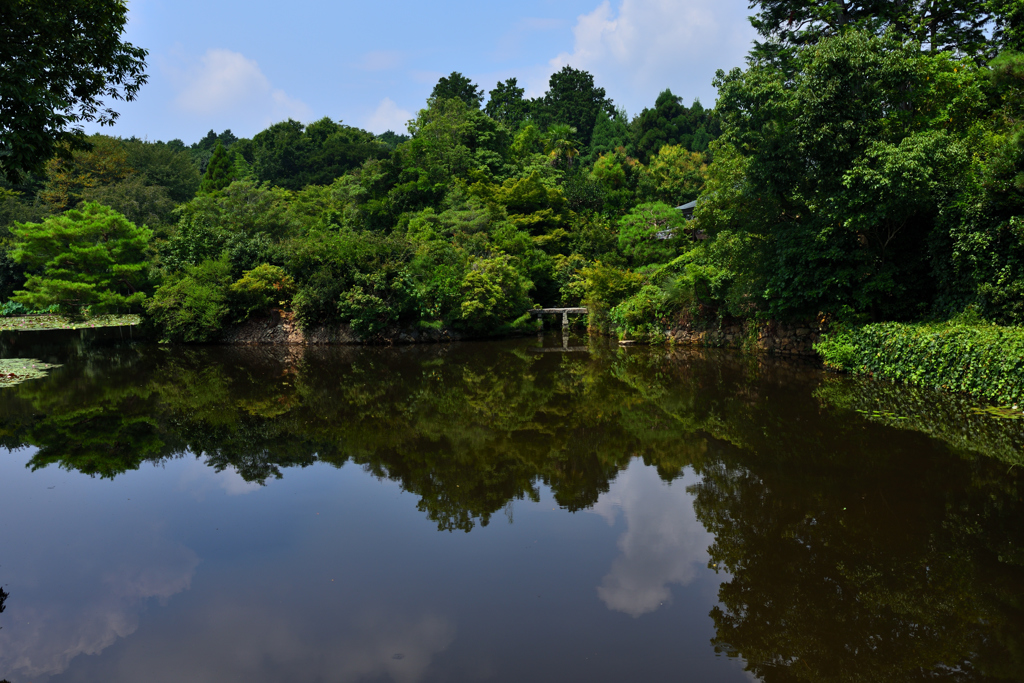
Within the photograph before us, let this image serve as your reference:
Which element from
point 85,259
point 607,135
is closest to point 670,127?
point 607,135

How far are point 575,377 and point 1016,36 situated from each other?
1092 cm

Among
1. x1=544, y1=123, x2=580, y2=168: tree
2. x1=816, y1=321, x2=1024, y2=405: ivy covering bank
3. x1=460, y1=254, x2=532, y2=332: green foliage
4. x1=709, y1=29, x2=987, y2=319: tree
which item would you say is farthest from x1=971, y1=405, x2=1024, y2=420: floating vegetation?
x1=544, y1=123, x2=580, y2=168: tree

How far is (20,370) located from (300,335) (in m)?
8.64

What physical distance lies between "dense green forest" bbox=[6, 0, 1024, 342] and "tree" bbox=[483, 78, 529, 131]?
738 cm

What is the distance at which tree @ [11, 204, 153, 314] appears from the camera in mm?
24031

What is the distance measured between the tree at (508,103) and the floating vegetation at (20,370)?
40.1m

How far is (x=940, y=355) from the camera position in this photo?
10.3 meters

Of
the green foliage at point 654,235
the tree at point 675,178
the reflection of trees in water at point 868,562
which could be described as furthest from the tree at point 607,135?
the reflection of trees in water at point 868,562

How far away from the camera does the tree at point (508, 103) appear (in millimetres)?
49688

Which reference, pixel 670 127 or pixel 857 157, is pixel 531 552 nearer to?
pixel 857 157

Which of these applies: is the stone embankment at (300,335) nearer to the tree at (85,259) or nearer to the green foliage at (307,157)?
the tree at (85,259)

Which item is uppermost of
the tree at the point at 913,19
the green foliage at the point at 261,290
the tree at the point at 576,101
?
the tree at the point at 576,101

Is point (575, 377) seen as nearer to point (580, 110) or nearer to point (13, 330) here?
point (13, 330)

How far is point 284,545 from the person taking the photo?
5477mm
